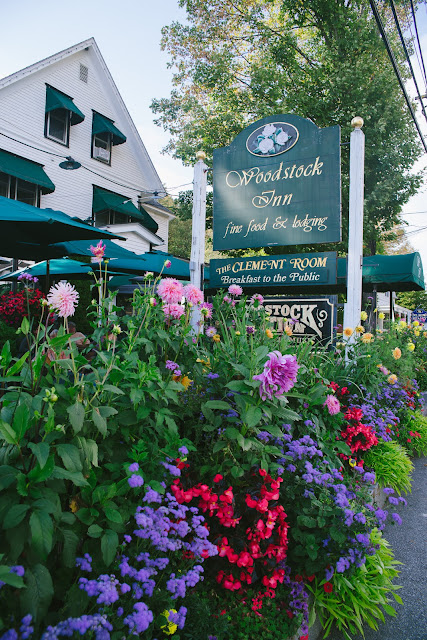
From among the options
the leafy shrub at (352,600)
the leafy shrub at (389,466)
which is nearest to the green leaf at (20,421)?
the leafy shrub at (352,600)

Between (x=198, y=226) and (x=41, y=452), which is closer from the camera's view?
(x=41, y=452)

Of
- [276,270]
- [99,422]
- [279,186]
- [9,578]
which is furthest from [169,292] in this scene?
[279,186]

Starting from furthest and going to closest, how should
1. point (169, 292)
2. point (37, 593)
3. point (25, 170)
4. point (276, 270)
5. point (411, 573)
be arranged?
point (25, 170), point (276, 270), point (411, 573), point (169, 292), point (37, 593)

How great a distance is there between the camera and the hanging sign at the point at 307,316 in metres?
4.92

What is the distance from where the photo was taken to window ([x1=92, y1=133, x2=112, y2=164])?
14.2 m

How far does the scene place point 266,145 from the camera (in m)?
5.57

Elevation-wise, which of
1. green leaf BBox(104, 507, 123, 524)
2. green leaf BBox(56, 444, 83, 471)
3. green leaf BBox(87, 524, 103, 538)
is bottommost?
green leaf BBox(87, 524, 103, 538)

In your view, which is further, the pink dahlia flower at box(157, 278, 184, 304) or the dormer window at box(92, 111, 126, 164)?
the dormer window at box(92, 111, 126, 164)

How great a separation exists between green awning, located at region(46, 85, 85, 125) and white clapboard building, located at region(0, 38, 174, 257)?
0.03 meters

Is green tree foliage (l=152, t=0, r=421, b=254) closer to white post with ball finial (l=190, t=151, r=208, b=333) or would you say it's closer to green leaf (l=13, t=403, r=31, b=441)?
white post with ball finial (l=190, t=151, r=208, b=333)

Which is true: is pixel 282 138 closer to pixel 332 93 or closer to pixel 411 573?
pixel 411 573

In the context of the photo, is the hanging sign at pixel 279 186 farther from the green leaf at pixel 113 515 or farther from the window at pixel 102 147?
the window at pixel 102 147

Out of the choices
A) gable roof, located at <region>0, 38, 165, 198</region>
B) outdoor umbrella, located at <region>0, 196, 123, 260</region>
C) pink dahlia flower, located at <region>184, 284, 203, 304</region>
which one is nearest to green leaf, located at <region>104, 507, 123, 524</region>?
pink dahlia flower, located at <region>184, 284, 203, 304</region>

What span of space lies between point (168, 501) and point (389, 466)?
253 centimetres
